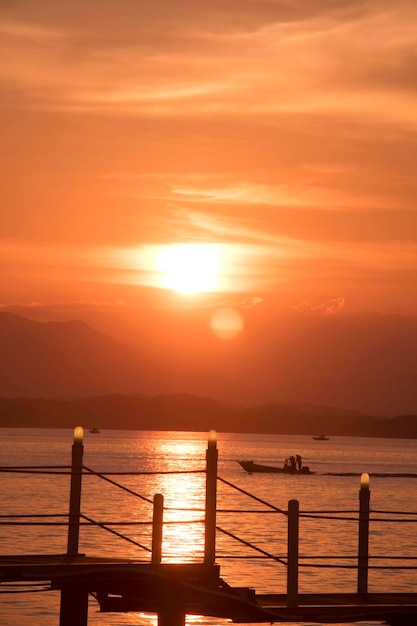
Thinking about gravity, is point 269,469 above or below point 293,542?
above

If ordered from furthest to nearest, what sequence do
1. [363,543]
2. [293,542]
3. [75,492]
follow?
1. [363,543]
2. [75,492]
3. [293,542]

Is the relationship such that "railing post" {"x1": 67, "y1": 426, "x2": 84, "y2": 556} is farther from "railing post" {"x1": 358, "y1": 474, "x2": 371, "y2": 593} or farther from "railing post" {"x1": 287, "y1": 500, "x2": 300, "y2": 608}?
"railing post" {"x1": 358, "y1": 474, "x2": 371, "y2": 593}

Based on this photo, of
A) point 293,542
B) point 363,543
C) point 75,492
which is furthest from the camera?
point 363,543

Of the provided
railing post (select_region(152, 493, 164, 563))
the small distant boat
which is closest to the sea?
railing post (select_region(152, 493, 164, 563))

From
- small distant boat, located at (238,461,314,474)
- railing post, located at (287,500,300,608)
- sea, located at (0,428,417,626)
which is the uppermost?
small distant boat, located at (238,461,314,474)

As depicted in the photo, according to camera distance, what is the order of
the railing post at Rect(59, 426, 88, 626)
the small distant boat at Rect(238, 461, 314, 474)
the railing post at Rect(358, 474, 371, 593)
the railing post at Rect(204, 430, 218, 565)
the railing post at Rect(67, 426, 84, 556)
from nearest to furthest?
1. the railing post at Rect(204, 430, 218, 565)
2. the railing post at Rect(67, 426, 84, 556)
3. the railing post at Rect(59, 426, 88, 626)
4. the railing post at Rect(358, 474, 371, 593)
5. the small distant boat at Rect(238, 461, 314, 474)

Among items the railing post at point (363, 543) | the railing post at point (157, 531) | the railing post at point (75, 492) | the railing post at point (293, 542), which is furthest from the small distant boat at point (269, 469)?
the railing post at point (157, 531)

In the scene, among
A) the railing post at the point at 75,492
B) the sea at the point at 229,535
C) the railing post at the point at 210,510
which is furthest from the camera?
the sea at the point at 229,535

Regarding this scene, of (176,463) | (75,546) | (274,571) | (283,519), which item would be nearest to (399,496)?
(283,519)

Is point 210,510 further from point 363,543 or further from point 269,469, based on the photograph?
point 269,469

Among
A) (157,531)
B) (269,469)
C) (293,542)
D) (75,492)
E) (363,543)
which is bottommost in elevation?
(293,542)

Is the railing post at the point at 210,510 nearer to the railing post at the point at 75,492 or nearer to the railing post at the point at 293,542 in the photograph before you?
the railing post at the point at 293,542

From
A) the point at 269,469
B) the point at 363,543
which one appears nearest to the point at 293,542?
the point at 363,543

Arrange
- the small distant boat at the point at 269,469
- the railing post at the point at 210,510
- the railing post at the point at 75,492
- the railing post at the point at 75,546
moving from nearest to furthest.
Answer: the railing post at the point at 210,510 < the railing post at the point at 75,492 < the railing post at the point at 75,546 < the small distant boat at the point at 269,469
